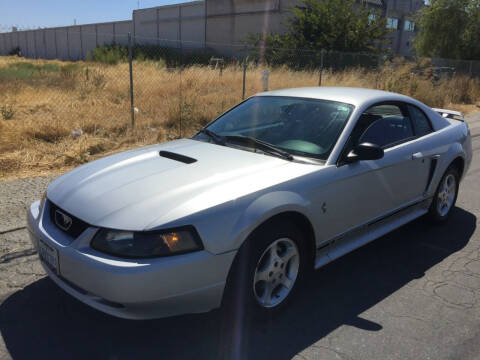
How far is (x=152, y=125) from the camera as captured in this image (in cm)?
959

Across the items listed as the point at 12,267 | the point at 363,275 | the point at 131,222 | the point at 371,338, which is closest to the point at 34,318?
the point at 12,267

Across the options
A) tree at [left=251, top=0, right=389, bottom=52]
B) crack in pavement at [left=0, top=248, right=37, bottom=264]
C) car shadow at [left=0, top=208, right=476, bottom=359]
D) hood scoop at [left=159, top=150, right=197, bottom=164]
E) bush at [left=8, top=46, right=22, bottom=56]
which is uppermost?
tree at [left=251, top=0, right=389, bottom=52]

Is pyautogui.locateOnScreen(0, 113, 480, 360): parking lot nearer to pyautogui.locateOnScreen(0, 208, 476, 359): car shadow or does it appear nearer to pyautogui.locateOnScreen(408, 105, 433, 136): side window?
pyautogui.locateOnScreen(0, 208, 476, 359): car shadow

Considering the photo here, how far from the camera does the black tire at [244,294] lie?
8.81ft

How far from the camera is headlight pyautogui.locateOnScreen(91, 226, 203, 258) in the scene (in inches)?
97.6

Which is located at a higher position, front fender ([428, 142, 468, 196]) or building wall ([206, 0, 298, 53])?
building wall ([206, 0, 298, 53])

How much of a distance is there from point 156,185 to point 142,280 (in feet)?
2.36

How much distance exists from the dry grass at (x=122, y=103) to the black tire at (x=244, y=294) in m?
4.95

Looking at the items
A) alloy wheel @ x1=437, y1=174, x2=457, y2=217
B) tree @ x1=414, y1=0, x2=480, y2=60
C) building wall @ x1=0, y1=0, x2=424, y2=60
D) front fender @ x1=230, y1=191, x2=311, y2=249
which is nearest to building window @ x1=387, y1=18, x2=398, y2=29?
building wall @ x1=0, y1=0, x2=424, y2=60

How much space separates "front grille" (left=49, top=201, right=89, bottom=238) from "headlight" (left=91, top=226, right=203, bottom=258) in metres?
0.26

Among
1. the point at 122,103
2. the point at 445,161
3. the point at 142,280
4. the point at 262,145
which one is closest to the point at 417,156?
the point at 445,161

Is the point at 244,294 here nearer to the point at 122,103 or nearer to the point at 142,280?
the point at 142,280

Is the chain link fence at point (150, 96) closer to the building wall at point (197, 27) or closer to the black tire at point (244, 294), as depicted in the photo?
the black tire at point (244, 294)

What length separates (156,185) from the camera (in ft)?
9.53
